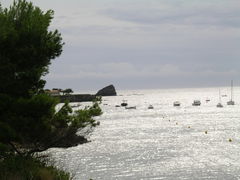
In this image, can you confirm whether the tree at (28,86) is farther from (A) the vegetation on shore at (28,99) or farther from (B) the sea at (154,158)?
(B) the sea at (154,158)

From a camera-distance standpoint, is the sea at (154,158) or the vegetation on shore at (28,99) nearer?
the vegetation on shore at (28,99)

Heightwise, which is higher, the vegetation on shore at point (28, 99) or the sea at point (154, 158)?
the vegetation on shore at point (28, 99)

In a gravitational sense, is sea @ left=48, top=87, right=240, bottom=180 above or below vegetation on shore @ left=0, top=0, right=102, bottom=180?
below

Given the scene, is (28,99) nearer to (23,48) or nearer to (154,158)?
(23,48)

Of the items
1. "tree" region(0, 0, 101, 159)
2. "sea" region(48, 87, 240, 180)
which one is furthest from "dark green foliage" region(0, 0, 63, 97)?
"sea" region(48, 87, 240, 180)

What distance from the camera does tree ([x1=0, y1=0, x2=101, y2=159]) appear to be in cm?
2175

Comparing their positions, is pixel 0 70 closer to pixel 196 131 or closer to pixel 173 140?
pixel 173 140

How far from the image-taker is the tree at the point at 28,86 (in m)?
21.8

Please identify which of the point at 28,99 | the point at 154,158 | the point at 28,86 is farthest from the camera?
the point at 154,158

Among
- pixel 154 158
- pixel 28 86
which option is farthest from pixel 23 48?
pixel 154 158

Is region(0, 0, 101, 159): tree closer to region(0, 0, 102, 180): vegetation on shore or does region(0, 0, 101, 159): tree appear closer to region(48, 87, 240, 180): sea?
region(0, 0, 102, 180): vegetation on shore

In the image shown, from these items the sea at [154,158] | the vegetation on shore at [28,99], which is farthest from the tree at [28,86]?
the sea at [154,158]

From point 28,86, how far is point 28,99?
1.30 meters

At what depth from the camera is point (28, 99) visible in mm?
22156
